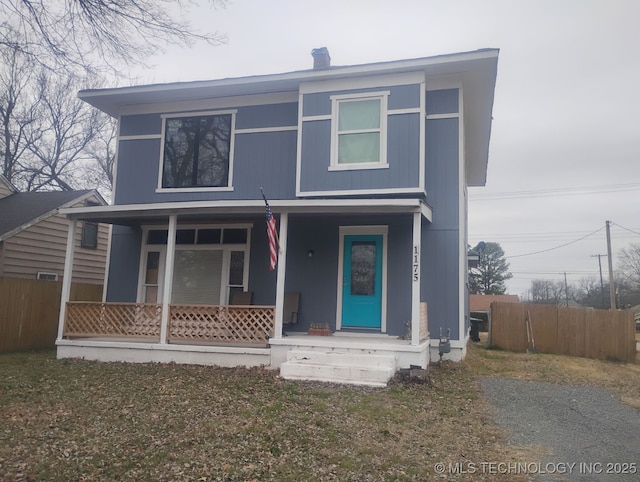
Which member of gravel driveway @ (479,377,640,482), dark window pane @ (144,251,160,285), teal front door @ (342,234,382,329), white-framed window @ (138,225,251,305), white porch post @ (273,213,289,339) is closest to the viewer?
gravel driveway @ (479,377,640,482)

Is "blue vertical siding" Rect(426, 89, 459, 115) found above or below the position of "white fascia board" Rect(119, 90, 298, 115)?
below

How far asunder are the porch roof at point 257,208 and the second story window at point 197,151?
1.98 m

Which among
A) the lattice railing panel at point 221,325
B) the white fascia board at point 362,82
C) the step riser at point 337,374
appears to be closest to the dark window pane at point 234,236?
the lattice railing panel at point 221,325

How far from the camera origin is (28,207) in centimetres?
1536

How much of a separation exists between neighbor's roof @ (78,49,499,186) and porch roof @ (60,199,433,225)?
2.87 meters

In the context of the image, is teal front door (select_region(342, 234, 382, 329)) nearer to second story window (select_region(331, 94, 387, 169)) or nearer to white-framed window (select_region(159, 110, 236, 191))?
second story window (select_region(331, 94, 387, 169))

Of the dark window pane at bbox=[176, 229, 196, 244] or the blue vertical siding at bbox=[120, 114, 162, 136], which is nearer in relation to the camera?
the dark window pane at bbox=[176, 229, 196, 244]

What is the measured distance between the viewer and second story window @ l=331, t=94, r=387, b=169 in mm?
10414

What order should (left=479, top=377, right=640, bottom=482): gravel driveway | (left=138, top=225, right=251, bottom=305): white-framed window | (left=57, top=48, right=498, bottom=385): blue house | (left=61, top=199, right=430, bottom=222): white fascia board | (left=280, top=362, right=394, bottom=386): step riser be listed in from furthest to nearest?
(left=138, top=225, right=251, bottom=305): white-framed window < (left=57, top=48, right=498, bottom=385): blue house < (left=61, top=199, right=430, bottom=222): white fascia board < (left=280, top=362, right=394, bottom=386): step riser < (left=479, top=377, right=640, bottom=482): gravel driveway

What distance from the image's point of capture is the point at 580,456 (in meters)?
5.02

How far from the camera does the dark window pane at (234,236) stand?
1166 centimetres

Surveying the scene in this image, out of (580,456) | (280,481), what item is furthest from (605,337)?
(280,481)

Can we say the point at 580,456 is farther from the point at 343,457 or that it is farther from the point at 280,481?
the point at 280,481

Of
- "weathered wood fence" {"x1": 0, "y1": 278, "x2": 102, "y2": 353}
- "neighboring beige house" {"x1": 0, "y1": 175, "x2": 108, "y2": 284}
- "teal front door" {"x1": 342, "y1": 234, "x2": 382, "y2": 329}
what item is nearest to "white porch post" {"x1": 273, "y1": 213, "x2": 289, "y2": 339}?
"teal front door" {"x1": 342, "y1": 234, "x2": 382, "y2": 329}
